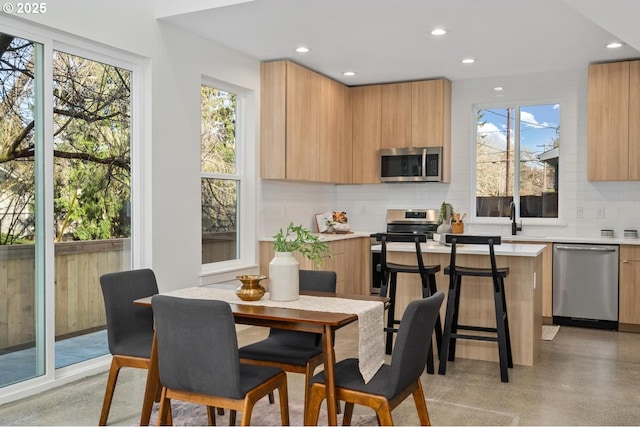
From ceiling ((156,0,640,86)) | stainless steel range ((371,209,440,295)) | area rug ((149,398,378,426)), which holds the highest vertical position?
ceiling ((156,0,640,86))

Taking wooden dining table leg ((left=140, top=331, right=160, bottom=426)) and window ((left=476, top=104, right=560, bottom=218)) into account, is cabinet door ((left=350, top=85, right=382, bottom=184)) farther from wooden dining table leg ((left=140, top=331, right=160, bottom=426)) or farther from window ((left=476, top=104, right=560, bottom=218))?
wooden dining table leg ((left=140, top=331, right=160, bottom=426))

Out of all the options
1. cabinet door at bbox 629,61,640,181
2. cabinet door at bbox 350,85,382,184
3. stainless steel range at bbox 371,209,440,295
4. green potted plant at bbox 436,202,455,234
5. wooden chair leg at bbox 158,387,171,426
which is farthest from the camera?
cabinet door at bbox 350,85,382,184

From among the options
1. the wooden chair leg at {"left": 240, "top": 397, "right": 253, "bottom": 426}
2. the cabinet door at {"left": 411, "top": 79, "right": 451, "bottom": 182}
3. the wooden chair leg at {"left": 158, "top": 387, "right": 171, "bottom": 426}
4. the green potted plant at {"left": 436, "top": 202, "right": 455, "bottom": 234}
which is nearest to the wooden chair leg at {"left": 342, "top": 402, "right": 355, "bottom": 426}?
the wooden chair leg at {"left": 240, "top": 397, "right": 253, "bottom": 426}

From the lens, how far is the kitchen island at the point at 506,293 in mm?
4402

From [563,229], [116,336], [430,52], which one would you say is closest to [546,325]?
[563,229]

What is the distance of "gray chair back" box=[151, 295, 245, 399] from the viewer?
2.43 m

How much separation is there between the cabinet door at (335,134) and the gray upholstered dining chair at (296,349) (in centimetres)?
310

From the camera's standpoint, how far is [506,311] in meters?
4.41

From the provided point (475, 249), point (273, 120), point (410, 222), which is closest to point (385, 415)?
point (475, 249)

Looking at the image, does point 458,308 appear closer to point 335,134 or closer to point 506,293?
point 506,293

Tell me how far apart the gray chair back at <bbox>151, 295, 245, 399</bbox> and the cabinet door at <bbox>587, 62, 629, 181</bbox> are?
4.86 metres

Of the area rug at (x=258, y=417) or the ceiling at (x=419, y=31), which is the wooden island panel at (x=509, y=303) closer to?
the area rug at (x=258, y=417)

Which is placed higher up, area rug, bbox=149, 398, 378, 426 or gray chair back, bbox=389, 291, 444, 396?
gray chair back, bbox=389, 291, 444, 396

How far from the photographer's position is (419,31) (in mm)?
4941
